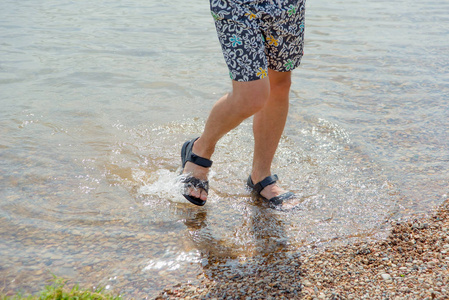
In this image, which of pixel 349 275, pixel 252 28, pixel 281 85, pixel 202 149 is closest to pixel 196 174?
pixel 202 149

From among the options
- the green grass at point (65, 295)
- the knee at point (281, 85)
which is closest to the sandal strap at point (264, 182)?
the knee at point (281, 85)

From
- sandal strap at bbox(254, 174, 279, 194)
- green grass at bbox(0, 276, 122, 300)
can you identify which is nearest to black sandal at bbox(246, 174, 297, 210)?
sandal strap at bbox(254, 174, 279, 194)

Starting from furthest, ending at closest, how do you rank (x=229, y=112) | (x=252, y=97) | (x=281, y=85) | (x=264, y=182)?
(x=264, y=182), (x=281, y=85), (x=229, y=112), (x=252, y=97)

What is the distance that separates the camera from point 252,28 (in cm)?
274

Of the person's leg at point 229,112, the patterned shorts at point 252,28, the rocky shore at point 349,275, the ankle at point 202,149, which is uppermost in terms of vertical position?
the patterned shorts at point 252,28

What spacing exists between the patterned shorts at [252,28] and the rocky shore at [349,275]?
1.16 metres

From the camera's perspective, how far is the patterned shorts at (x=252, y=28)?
2.72m

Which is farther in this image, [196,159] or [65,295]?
[196,159]

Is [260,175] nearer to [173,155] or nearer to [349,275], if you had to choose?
[173,155]

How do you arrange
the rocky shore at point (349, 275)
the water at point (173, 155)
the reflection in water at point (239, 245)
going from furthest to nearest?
1. the water at point (173, 155)
2. the reflection in water at point (239, 245)
3. the rocky shore at point (349, 275)

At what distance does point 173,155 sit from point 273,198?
1.20 metres

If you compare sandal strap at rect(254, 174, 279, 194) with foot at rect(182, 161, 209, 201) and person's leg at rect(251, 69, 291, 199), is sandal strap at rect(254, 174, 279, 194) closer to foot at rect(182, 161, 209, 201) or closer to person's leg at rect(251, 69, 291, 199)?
person's leg at rect(251, 69, 291, 199)

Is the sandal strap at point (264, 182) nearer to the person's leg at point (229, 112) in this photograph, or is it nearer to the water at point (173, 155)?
the water at point (173, 155)

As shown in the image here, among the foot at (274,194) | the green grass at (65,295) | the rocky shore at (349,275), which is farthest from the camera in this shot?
the foot at (274,194)
